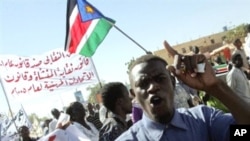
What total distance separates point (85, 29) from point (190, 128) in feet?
23.1

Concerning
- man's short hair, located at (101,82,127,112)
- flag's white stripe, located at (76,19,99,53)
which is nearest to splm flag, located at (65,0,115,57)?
flag's white stripe, located at (76,19,99,53)

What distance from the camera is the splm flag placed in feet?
29.1

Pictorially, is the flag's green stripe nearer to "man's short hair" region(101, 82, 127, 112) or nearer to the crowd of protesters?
"man's short hair" region(101, 82, 127, 112)

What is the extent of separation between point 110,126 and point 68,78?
6816mm

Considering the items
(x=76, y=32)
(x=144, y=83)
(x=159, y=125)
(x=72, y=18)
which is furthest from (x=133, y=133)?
(x=72, y=18)

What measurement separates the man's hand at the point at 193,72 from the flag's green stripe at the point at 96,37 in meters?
6.89

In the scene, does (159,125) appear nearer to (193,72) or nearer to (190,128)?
(190,128)

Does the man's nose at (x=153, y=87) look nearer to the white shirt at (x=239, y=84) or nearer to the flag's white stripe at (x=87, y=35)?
the white shirt at (x=239, y=84)

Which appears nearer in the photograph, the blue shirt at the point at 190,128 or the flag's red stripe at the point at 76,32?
the blue shirt at the point at 190,128

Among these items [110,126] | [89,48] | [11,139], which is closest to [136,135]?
[110,126]

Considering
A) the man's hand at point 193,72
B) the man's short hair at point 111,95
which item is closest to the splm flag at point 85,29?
the man's short hair at point 111,95

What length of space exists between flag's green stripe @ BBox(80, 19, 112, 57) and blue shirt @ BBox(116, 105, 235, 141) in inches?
264

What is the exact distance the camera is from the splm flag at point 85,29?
8867mm

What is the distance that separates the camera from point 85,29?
8.98 metres
